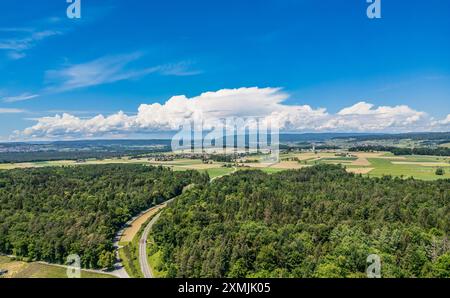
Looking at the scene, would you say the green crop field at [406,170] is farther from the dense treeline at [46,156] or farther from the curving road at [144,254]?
the dense treeline at [46,156]

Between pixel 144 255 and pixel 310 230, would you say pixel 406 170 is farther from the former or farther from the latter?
pixel 144 255

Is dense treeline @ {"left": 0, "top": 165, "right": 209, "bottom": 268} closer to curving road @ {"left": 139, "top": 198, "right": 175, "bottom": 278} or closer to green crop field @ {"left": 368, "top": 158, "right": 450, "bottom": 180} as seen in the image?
curving road @ {"left": 139, "top": 198, "right": 175, "bottom": 278}

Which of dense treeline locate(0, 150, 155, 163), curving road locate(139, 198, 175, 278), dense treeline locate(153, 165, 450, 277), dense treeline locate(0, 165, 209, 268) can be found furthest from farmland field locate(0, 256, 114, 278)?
dense treeline locate(0, 150, 155, 163)

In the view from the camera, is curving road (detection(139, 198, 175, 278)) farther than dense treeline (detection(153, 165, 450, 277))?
Yes

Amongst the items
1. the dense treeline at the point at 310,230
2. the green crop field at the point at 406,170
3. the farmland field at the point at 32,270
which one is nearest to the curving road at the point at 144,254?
the dense treeline at the point at 310,230

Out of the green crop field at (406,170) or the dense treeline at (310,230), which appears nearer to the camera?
the dense treeline at (310,230)
